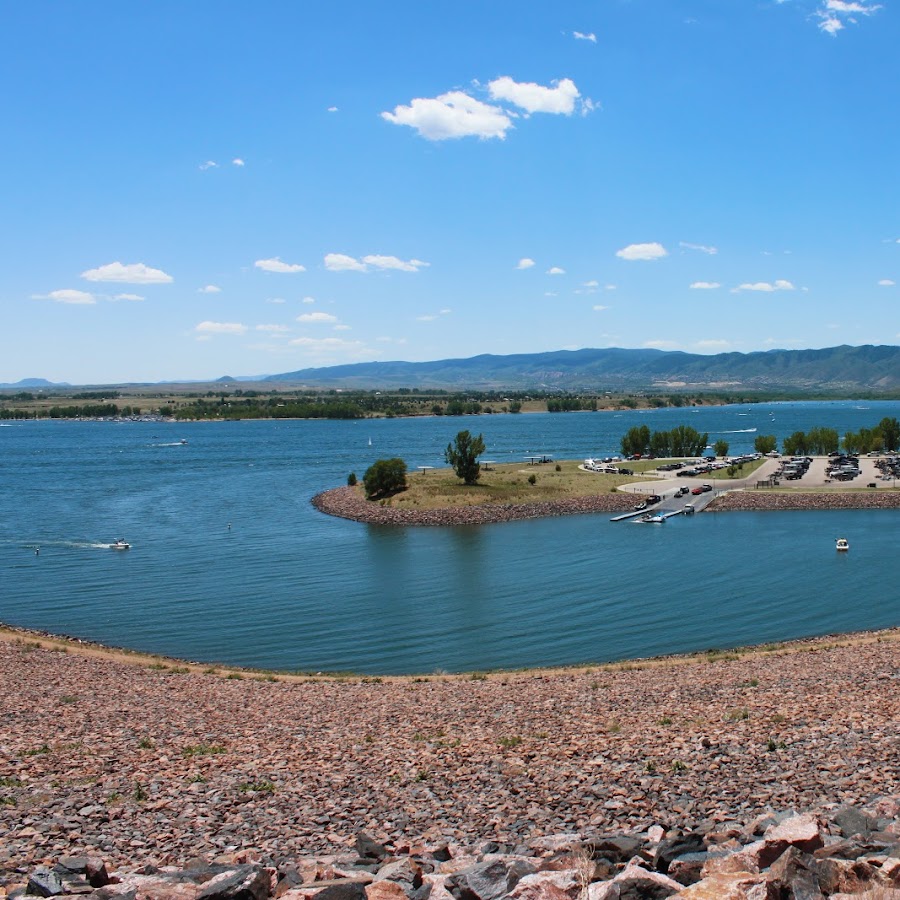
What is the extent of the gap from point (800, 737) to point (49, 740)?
1391cm

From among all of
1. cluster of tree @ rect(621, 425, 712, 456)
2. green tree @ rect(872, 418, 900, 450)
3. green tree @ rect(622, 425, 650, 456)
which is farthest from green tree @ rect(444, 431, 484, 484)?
green tree @ rect(872, 418, 900, 450)

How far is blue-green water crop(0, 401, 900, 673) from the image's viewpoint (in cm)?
3120

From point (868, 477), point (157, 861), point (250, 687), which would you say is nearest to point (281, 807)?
point (157, 861)

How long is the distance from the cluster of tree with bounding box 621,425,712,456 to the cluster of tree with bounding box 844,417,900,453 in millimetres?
16384

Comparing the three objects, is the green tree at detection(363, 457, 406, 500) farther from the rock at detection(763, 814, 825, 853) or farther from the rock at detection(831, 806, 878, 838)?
the rock at detection(763, 814, 825, 853)

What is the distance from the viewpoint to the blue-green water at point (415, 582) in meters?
31.2

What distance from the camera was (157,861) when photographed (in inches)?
426

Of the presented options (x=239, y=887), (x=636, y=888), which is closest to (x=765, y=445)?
(x=636, y=888)

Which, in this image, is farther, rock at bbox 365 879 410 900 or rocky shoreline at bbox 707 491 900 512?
rocky shoreline at bbox 707 491 900 512

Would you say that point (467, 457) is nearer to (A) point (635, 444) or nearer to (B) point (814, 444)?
(A) point (635, 444)

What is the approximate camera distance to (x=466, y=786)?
44.9 feet

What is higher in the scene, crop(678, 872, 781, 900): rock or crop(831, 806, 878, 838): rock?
crop(678, 872, 781, 900): rock

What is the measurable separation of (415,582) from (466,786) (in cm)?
2936

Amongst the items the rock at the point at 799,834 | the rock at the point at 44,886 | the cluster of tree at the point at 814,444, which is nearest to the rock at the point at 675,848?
the rock at the point at 799,834
